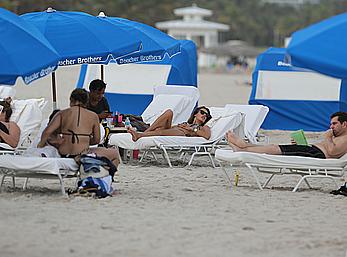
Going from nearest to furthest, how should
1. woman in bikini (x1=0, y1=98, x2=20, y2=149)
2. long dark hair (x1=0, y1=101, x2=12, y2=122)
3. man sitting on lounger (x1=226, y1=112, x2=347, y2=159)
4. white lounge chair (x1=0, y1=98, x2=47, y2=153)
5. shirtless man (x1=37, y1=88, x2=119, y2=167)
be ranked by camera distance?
shirtless man (x1=37, y1=88, x2=119, y2=167)
man sitting on lounger (x1=226, y1=112, x2=347, y2=159)
woman in bikini (x1=0, y1=98, x2=20, y2=149)
long dark hair (x1=0, y1=101, x2=12, y2=122)
white lounge chair (x1=0, y1=98, x2=47, y2=153)

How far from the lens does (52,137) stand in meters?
9.01

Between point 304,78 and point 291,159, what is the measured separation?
858cm

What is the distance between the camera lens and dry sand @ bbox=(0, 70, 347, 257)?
6.54 metres

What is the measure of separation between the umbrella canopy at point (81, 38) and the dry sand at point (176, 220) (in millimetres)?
1468

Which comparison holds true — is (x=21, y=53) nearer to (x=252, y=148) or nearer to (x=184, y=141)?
(x=252, y=148)

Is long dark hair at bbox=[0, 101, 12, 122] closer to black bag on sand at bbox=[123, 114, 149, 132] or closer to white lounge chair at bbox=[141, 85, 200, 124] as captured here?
black bag on sand at bbox=[123, 114, 149, 132]

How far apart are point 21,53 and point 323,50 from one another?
8.76 feet

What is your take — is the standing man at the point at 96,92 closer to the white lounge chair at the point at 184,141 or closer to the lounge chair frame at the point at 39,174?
the white lounge chair at the point at 184,141

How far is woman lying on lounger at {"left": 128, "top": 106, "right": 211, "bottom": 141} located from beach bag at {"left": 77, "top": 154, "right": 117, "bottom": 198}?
2.71 m

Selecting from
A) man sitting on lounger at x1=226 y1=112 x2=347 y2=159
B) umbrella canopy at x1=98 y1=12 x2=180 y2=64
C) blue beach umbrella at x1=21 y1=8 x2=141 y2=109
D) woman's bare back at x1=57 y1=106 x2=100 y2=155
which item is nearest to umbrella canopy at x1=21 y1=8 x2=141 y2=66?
blue beach umbrella at x1=21 y1=8 x2=141 y2=109

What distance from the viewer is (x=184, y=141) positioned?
11.4 m

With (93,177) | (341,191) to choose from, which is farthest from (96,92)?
(341,191)

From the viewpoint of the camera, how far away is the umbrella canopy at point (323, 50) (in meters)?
7.52

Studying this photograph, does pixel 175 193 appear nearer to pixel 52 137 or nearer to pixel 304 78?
pixel 52 137
